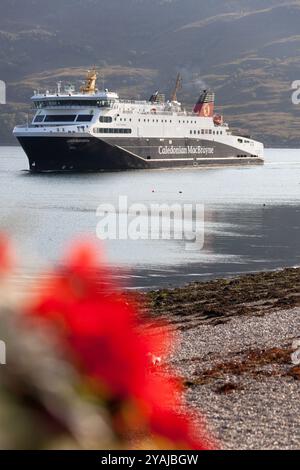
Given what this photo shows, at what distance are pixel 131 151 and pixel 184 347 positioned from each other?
81483mm

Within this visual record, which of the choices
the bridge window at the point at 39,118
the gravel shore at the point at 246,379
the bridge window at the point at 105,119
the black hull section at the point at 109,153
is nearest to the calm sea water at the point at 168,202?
the black hull section at the point at 109,153

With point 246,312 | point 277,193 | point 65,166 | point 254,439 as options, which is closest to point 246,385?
point 254,439

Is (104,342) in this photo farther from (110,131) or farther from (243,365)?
(110,131)

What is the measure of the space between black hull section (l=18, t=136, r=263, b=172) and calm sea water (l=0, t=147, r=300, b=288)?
1.49m

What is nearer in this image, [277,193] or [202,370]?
[202,370]

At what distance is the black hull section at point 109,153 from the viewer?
88.7 m

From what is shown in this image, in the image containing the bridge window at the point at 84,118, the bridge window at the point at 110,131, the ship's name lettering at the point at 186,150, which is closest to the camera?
the bridge window at the point at 110,131

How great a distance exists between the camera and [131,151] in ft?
315

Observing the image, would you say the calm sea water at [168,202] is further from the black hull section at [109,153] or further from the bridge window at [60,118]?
Answer: the bridge window at [60,118]

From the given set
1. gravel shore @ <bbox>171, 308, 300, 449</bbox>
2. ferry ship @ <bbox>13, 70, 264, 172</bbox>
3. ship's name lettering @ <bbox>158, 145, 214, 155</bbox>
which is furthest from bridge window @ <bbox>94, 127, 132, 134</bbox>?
gravel shore @ <bbox>171, 308, 300, 449</bbox>

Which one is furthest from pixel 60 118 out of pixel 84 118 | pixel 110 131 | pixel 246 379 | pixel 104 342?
pixel 104 342

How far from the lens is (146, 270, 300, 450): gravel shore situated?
8.66m

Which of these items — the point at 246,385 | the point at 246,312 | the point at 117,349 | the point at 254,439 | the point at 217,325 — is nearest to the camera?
the point at 117,349
